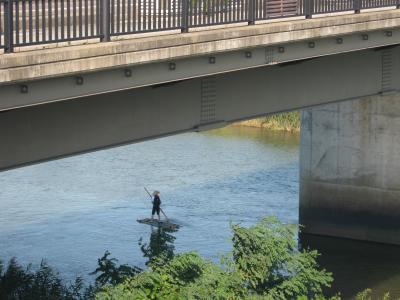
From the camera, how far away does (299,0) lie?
65.0 feet

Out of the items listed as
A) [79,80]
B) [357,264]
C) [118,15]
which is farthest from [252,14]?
[357,264]

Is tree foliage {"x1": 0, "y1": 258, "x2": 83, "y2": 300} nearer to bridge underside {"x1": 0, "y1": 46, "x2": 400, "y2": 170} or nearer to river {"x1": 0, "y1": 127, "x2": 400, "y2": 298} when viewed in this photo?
bridge underside {"x1": 0, "y1": 46, "x2": 400, "y2": 170}

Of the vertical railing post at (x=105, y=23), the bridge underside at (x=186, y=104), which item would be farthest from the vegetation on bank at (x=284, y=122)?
the vertical railing post at (x=105, y=23)

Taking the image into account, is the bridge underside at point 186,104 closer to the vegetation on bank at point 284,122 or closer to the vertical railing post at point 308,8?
the vertical railing post at point 308,8

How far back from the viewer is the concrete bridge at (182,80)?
14.2 metres

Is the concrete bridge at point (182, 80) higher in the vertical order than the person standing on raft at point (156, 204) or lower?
higher

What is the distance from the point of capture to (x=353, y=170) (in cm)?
2889

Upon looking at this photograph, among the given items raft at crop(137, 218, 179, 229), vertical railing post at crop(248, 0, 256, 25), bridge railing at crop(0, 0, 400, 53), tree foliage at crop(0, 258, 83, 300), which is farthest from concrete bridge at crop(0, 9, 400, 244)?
raft at crop(137, 218, 179, 229)

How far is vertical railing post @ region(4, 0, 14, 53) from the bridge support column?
15868 millimetres

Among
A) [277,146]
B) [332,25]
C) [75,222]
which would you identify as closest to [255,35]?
[332,25]

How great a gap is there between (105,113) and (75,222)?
12.4 meters

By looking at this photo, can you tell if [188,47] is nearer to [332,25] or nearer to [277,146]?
[332,25]

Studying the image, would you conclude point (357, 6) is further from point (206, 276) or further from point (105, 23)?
point (105, 23)

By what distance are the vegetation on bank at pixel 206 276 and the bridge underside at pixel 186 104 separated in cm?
193
